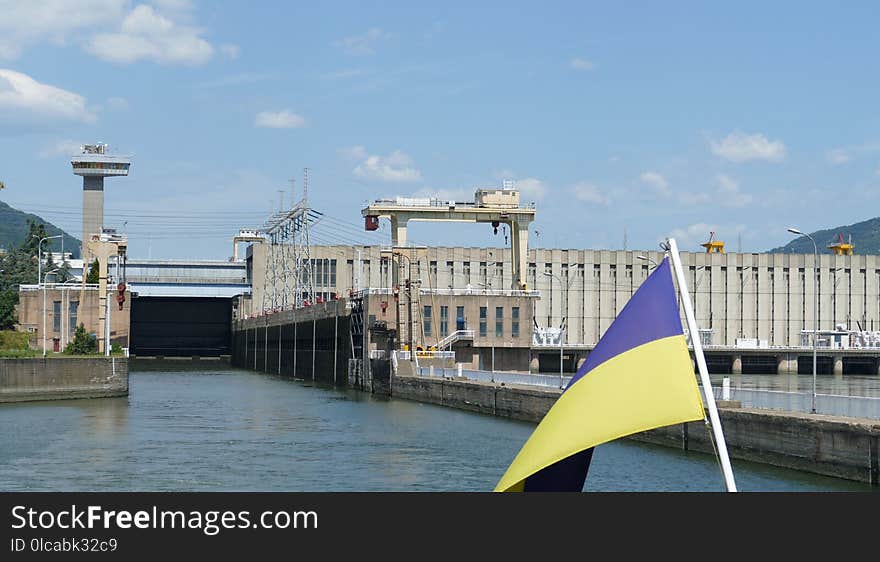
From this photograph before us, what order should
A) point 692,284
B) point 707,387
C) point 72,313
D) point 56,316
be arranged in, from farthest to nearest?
point 692,284
point 72,313
point 56,316
point 707,387

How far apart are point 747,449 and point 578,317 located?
3845 inches

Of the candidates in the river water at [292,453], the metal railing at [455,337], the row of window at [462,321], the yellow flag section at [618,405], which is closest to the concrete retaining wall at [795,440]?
the river water at [292,453]

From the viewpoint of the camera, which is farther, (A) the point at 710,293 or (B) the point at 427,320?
(A) the point at 710,293

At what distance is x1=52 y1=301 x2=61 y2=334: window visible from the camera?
129 meters

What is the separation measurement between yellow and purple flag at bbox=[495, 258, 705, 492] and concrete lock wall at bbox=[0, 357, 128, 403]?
2332 inches

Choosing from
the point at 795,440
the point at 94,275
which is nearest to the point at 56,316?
the point at 94,275

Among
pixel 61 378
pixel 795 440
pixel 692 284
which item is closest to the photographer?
pixel 795 440

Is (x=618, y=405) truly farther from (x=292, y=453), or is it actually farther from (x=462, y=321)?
(x=462, y=321)

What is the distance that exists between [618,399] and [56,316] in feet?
421

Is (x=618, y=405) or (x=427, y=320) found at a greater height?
(x=427, y=320)

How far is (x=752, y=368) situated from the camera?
442ft

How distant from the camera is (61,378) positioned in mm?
66562

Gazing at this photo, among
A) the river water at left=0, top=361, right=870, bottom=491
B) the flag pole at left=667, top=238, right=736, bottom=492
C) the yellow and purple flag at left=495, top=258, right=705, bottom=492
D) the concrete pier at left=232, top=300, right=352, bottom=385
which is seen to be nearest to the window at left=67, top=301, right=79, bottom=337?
the concrete pier at left=232, top=300, right=352, bottom=385
